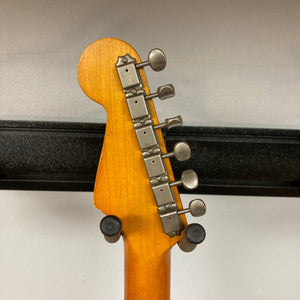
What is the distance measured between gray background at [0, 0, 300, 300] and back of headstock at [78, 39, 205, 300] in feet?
0.70

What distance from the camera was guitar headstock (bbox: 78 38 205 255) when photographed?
480mm

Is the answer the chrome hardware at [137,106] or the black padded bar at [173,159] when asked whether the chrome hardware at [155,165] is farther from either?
the black padded bar at [173,159]

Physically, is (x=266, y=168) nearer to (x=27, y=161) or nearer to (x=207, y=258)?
(x=207, y=258)

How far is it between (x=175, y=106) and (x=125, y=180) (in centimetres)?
26

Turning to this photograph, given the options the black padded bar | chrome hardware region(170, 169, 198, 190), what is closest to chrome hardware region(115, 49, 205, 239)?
chrome hardware region(170, 169, 198, 190)

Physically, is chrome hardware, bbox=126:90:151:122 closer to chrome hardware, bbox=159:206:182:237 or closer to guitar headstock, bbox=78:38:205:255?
guitar headstock, bbox=78:38:205:255

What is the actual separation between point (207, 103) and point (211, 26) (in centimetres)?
17

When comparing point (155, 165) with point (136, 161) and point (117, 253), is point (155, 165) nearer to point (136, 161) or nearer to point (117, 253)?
point (136, 161)

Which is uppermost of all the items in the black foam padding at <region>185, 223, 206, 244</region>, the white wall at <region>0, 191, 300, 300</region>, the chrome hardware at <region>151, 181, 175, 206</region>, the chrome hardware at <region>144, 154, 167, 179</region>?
the chrome hardware at <region>144, 154, 167, 179</region>

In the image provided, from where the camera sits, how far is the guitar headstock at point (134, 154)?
0.48 metres

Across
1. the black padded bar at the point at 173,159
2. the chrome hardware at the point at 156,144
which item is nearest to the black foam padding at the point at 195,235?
the chrome hardware at the point at 156,144

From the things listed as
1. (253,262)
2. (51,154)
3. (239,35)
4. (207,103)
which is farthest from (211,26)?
(253,262)

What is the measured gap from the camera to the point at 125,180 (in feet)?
1.65

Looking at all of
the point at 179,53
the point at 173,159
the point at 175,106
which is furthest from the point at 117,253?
the point at 179,53
